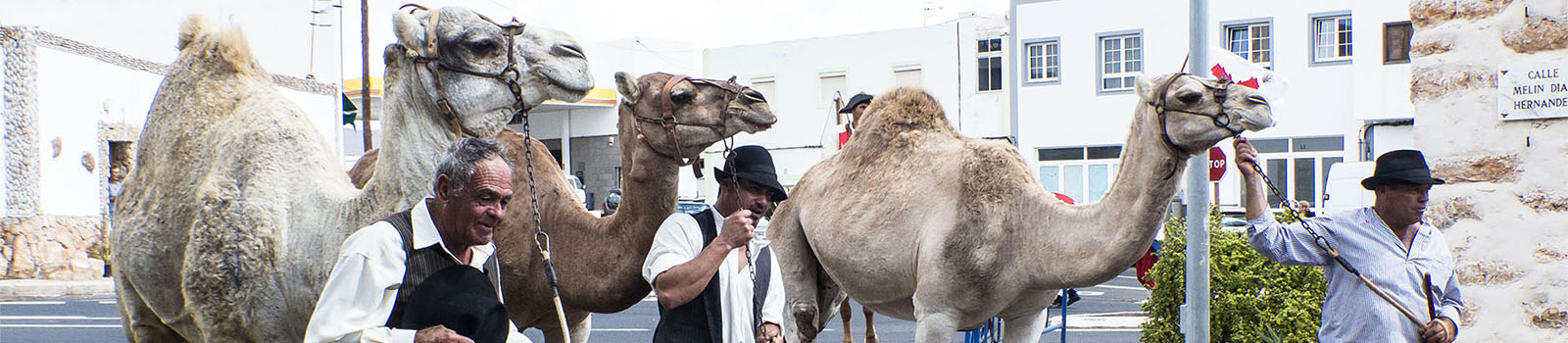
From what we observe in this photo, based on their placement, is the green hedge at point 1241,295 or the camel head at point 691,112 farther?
the green hedge at point 1241,295

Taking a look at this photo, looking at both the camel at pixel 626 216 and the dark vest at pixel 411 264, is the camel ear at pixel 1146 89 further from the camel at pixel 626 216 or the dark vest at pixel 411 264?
the dark vest at pixel 411 264

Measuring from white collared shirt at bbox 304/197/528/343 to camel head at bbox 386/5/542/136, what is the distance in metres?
1.21

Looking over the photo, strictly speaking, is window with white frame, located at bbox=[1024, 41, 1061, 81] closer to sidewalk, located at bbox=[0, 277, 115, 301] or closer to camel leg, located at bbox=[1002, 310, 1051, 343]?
sidewalk, located at bbox=[0, 277, 115, 301]

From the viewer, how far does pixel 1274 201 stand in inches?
1190

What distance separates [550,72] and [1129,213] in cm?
273

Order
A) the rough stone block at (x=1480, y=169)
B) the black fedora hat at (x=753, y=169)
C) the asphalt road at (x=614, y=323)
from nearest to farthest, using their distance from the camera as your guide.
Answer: the black fedora hat at (x=753, y=169) → the rough stone block at (x=1480, y=169) → the asphalt road at (x=614, y=323)

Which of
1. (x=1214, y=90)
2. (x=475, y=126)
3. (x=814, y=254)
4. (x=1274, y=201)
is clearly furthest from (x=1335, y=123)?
(x=475, y=126)

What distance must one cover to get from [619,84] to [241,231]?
135cm

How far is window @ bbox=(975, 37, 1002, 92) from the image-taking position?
1325 inches

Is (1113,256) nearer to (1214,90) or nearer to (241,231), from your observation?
(1214,90)

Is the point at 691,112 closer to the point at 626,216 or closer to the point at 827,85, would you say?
the point at 626,216

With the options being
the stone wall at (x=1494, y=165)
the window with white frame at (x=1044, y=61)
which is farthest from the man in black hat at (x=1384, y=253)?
the window with white frame at (x=1044, y=61)

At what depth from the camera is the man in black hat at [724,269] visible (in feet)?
13.8

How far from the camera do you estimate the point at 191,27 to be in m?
5.34
